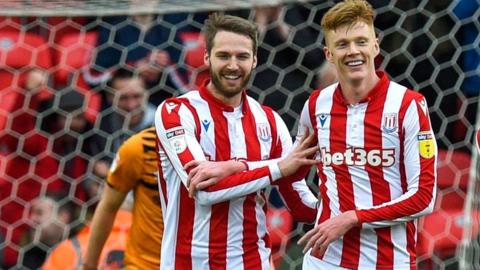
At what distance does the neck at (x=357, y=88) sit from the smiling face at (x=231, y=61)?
1.00 feet

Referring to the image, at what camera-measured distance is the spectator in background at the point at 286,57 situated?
17.9 feet

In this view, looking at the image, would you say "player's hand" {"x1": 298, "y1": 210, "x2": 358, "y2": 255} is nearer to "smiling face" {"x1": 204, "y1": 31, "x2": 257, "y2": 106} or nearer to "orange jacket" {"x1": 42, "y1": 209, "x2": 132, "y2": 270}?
"smiling face" {"x1": 204, "y1": 31, "x2": 257, "y2": 106}

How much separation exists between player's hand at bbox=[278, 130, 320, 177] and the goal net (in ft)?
4.88

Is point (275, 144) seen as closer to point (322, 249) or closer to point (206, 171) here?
point (206, 171)

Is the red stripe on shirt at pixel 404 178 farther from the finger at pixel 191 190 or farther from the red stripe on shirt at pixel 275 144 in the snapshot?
the finger at pixel 191 190

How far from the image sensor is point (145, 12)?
17.9 ft

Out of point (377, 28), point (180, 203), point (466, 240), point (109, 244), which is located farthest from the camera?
point (377, 28)

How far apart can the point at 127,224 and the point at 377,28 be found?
56.7 inches

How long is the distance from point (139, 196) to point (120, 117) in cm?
137

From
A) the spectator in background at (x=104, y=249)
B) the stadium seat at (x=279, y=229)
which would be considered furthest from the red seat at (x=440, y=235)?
the spectator in background at (x=104, y=249)

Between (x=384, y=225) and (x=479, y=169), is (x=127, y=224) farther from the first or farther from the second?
(x=384, y=225)

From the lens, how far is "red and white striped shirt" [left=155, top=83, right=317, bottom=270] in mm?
3684

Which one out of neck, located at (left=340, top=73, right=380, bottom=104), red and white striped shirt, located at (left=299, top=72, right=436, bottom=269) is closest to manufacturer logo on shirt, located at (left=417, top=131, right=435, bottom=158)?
red and white striped shirt, located at (left=299, top=72, right=436, bottom=269)

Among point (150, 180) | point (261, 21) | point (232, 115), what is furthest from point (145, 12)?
point (232, 115)
